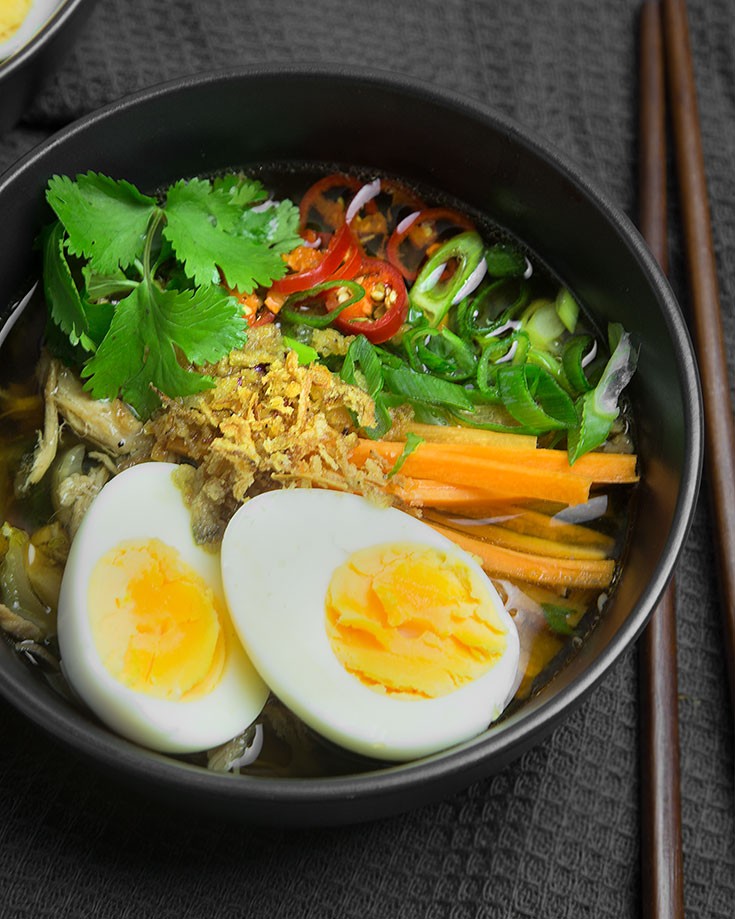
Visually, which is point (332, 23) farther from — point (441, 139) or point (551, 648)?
point (551, 648)

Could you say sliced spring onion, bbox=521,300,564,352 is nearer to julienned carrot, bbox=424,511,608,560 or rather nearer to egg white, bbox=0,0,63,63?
julienned carrot, bbox=424,511,608,560

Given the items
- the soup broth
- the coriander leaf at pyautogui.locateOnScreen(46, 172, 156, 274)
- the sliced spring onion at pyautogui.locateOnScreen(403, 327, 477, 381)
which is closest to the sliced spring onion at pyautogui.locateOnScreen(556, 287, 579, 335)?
the soup broth

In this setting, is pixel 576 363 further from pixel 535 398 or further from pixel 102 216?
pixel 102 216

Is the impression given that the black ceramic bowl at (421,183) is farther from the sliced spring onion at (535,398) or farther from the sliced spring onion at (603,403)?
the sliced spring onion at (535,398)

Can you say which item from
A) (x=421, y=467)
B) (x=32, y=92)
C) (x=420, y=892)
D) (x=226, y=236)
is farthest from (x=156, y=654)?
(x=32, y=92)

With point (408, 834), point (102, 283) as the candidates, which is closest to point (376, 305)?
→ point (102, 283)

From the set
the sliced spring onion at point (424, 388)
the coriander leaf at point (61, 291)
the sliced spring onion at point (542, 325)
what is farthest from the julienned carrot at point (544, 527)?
the coriander leaf at point (61, 291)
